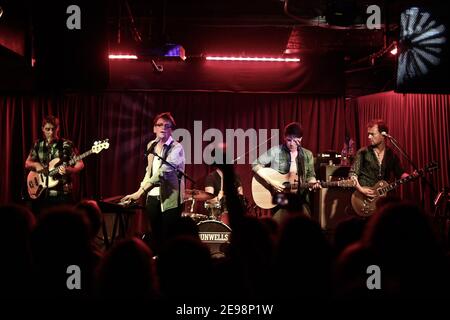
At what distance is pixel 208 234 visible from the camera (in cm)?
768

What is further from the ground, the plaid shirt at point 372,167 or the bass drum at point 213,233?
the plaid shirt at point 372,167

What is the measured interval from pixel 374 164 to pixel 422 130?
6.71ft

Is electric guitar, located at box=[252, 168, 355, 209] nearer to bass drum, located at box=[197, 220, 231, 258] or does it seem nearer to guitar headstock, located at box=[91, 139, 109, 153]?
bass drum, located at box=[197, 220, 231, 258]

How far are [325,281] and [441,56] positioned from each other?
5.65m

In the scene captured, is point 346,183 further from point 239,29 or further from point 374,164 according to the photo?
point 239,29

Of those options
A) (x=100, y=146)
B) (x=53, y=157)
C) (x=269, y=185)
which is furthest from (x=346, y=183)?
(x=53, y=157)

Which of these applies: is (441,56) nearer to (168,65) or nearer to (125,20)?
(168,65)

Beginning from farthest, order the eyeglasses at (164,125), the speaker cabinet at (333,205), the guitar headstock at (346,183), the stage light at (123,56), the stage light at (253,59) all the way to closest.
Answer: the stage light at (253,59), the stage light at (123,56), the speaker cabinet at (333,205), the guitar headstock at (346,183), the eyeglasses at (164,125)

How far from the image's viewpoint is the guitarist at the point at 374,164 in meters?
8.13

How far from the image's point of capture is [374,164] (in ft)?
26.9

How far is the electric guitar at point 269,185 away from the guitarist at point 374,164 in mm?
195

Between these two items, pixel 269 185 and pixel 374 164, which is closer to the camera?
pixel 374 164

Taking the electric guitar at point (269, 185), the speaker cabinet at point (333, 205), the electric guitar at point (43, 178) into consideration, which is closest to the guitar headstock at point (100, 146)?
the electric guitar at point (43, 178)

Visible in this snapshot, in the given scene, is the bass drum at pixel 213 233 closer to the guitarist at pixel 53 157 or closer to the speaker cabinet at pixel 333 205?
the speaker cabinet at pixel 333 205
